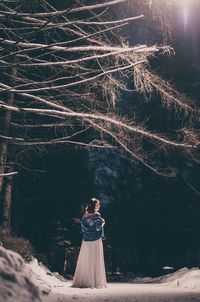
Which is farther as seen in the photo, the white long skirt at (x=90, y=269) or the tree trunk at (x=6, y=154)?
the tree trunk at (x=6, y=154)

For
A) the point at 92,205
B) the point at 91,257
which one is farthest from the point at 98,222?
the point at 91,257

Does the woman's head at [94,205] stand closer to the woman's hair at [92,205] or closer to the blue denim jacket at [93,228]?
the woman's hair at [92,205]

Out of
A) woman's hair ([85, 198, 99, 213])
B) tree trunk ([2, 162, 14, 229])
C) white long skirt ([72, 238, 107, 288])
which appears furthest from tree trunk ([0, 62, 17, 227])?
white long skirt ([72, 238, 107, 288])

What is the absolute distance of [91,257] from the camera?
31.0ft

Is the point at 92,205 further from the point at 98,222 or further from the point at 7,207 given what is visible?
the point at 7,207

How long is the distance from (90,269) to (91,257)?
0.87ft

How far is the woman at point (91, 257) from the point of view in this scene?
932 centimetres

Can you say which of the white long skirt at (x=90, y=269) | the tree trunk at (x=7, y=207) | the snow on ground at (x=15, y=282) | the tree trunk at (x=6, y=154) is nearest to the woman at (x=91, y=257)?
the white long skirt at (x=90, y=269)

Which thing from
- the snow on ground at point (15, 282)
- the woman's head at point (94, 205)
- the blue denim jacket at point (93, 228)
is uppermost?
the woman's head at point (94, 205)

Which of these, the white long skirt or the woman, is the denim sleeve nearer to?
the woman

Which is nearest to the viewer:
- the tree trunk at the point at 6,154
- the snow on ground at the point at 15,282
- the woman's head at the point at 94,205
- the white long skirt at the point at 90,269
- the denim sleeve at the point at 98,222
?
the snow on ground at the point at 15,282

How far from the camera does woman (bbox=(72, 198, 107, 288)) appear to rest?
932 cm

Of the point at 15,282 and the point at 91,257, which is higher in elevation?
the point at 91,257

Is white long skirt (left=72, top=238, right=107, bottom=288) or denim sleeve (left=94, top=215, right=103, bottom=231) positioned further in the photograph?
denim sleeve (left=94, top=215, right=103, bottom=231)
